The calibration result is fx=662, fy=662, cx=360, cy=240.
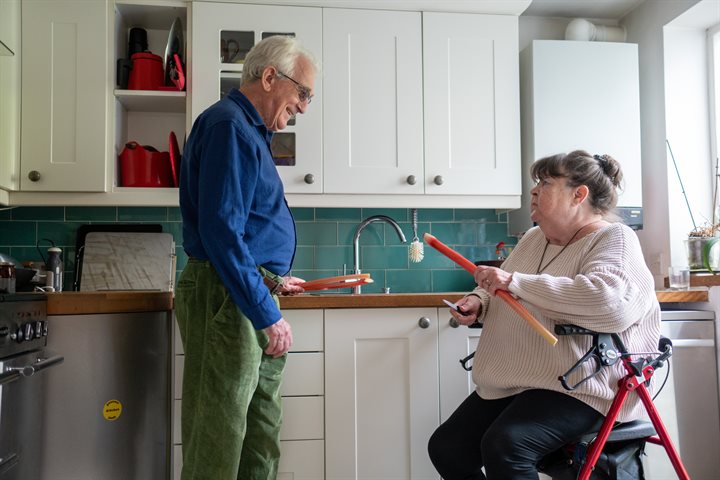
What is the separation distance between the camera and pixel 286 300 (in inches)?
91.6

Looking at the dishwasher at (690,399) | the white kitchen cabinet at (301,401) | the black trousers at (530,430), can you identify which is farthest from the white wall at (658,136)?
the white kitchen cabinet at (301,401)

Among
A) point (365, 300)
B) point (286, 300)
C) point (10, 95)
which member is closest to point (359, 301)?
point (365, 300)

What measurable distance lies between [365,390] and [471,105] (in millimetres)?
1353

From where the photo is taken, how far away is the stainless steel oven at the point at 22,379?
171 cm

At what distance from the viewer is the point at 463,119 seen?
2.92 m

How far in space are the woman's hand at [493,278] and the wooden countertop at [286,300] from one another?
25.7 inches

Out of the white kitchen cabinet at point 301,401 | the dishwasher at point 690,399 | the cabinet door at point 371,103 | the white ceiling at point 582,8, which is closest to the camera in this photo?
the white kitchen cabinet at point 301,401

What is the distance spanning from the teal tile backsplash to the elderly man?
1.22m

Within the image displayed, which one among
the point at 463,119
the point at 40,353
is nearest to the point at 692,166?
the point at 463,119

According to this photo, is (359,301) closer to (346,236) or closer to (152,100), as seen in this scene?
(346,236)

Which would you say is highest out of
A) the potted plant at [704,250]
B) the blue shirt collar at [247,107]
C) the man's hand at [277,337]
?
the blue shirt collar at [247,107]

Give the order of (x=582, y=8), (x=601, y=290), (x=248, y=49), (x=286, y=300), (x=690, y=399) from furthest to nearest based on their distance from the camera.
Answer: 1. (x=582, y=8)
2. (x=248, y=49)
3. (x=690, y=399)
4. (x=286, y=300)
5. (x=601, y=290)

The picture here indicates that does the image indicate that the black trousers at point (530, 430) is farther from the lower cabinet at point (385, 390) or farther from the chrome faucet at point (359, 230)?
the chrome faucet at point (359, 230)

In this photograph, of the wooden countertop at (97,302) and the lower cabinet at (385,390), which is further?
the lower cabinet at (385,390)
